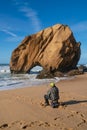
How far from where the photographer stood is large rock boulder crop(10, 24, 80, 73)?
34812mm

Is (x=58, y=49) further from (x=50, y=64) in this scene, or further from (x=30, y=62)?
(x=30, y=62)

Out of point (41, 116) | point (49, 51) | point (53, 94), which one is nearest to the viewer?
point (41, 116)

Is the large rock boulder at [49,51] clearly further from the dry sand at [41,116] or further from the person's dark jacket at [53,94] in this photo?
the dry sand at [41,116]

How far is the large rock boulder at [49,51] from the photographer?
34812mm

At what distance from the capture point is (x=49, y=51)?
36250mm

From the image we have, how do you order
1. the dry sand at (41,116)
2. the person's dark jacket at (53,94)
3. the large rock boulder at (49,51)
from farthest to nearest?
the large rock boulder at (49,51), the person's dark jacket at (53,94), the dry sand at (41,116)

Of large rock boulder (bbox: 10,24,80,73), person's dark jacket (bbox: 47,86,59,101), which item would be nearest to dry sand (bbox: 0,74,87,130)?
person's dark jacket (bbox: 47,86,59,101)

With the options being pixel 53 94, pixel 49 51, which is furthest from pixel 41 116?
pixel 49 51

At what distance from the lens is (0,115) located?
8828mm

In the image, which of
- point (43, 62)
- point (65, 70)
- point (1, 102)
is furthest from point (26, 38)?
point (1, 102)

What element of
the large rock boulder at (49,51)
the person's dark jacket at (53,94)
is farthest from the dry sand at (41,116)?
the large rock boulder at (49,51)

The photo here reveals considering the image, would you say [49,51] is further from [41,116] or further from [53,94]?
[41,116]

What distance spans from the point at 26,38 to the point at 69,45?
321 inches

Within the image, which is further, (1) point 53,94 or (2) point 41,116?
(1) point 53,94
